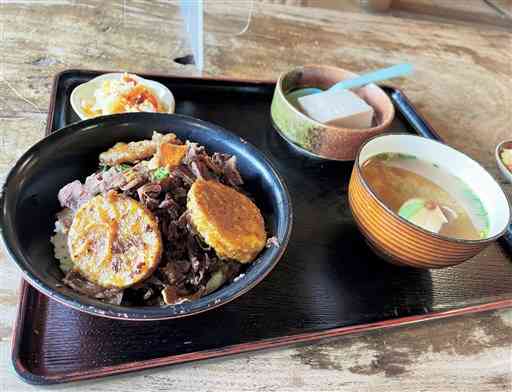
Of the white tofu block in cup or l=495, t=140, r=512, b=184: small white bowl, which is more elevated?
the white tofu block in cup

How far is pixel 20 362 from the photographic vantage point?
30.9 inches

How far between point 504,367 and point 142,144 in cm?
99

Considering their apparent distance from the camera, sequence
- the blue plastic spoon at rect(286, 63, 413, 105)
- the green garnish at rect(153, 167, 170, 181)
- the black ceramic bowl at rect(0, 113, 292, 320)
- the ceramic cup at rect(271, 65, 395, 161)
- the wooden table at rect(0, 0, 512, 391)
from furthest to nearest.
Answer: the blue plastic spoon at rect(286, 63, 413, 105), the ceramic cup at rect(271, 65, 395, 161), the green garnish at rect(153, 167, 170, 181), the wooden table at rect(0, 0, 512, 391), the black ceramic bowl at rect(0, 113, 292, 320)

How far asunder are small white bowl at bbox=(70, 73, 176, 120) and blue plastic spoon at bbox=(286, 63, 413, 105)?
39cm

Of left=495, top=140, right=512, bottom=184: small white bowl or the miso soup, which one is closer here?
the miso soup

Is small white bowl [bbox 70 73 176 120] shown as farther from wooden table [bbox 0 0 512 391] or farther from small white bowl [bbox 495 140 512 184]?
small white bowl [bbox 495 140 512 184]

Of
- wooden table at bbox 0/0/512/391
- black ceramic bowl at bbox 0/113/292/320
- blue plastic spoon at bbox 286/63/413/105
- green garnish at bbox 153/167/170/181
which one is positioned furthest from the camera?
blue plastic spoon at bbox 286/63/413/105

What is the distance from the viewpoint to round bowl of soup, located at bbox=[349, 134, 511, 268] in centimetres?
97

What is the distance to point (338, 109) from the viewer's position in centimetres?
136

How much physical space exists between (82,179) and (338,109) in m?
0.76

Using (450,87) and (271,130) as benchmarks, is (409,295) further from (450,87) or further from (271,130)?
(450,87)

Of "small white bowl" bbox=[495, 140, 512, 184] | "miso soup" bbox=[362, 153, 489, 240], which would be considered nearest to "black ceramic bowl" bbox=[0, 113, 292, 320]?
"miso soup" bbox=[362, 153, 489, 240]

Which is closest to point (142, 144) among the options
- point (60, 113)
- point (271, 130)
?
point (60, 113)

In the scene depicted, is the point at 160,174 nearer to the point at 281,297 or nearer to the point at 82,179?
the point at 82,179
